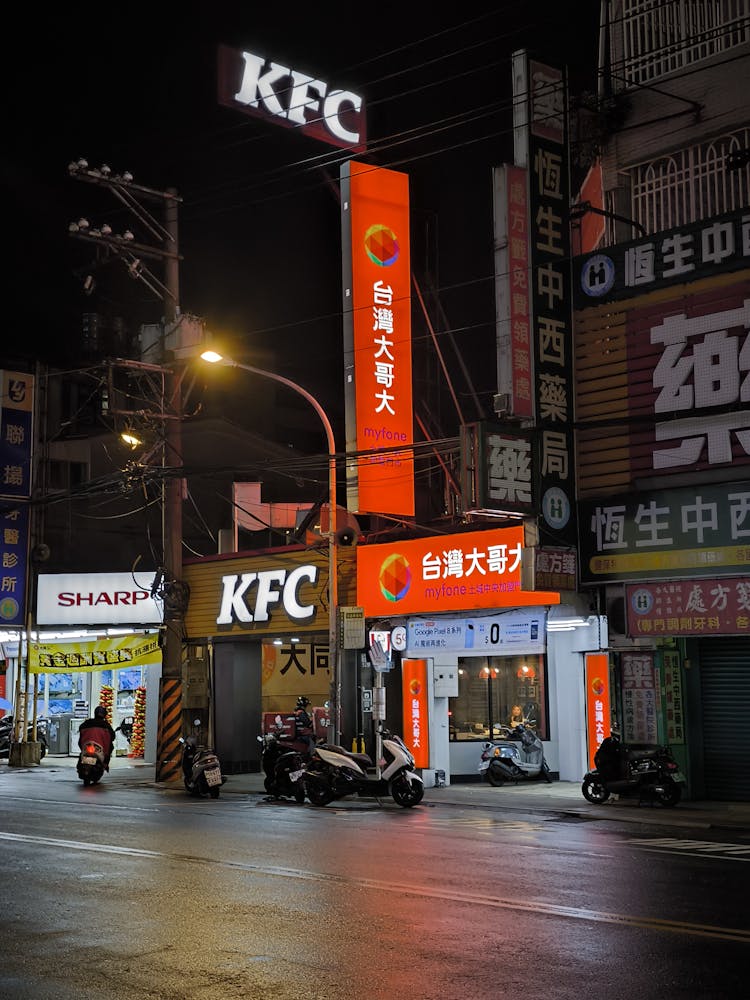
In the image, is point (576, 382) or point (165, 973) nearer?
point (165, 973)

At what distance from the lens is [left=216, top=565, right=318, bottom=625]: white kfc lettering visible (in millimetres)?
27203

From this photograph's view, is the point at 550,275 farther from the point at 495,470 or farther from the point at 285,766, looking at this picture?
the point at 285,766

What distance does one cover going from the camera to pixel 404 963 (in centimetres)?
761

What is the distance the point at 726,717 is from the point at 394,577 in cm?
733

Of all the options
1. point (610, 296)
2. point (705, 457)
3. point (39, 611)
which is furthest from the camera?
point (39, 611)

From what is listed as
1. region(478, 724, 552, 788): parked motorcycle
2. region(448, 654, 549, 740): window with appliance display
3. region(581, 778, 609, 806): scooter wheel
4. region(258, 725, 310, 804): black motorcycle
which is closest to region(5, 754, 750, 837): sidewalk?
region(581, 778, 609, 806): scooter wheel

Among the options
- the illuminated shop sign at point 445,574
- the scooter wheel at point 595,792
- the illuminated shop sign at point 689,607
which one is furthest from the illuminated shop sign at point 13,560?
the illuminated shop sign at point 689,607

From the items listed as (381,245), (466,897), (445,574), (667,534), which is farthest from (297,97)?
(466,897)

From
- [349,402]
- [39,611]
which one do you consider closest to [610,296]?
[349,402]

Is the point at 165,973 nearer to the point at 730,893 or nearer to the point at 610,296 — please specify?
the point at 730,893

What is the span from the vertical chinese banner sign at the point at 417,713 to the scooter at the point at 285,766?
2959 millimetres

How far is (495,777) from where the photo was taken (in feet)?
79.8

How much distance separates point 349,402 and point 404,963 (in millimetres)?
17475

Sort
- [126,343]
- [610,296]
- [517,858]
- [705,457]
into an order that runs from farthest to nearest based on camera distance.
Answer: [126,343] < [610,296] < [705,457] < [517,858]
